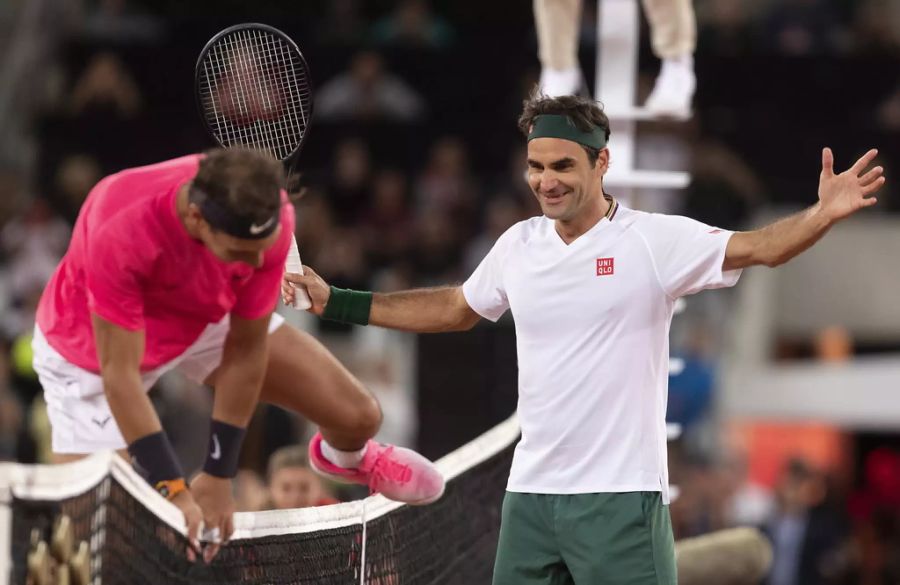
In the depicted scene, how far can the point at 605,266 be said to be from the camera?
5293 mm

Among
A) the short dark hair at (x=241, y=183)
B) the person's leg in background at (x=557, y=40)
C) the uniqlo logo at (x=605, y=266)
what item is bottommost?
the uniqlo logo at (x=605, y=266)

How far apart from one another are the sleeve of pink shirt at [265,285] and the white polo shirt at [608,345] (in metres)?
0.76

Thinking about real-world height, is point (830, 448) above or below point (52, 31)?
below

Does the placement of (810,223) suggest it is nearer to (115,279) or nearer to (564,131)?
(564,131)

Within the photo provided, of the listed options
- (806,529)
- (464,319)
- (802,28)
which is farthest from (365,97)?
(464,319)

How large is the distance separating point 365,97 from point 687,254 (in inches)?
385

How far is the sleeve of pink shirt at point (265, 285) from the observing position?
17.1 feet

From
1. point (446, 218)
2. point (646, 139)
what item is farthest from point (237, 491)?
point (646, 139)

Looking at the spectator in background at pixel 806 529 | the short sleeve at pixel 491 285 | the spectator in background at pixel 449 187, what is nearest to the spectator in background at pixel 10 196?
the spectator in background at pixel 449 187

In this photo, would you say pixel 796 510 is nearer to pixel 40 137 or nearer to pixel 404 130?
pixel 404 130

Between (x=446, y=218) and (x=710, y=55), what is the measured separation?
8.96ft

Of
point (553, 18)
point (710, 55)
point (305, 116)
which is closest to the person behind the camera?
point (305, 116)

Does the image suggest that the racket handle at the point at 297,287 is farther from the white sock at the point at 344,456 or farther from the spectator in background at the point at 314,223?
the spectator in background at the point at 314,223

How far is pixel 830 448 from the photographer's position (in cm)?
1547
